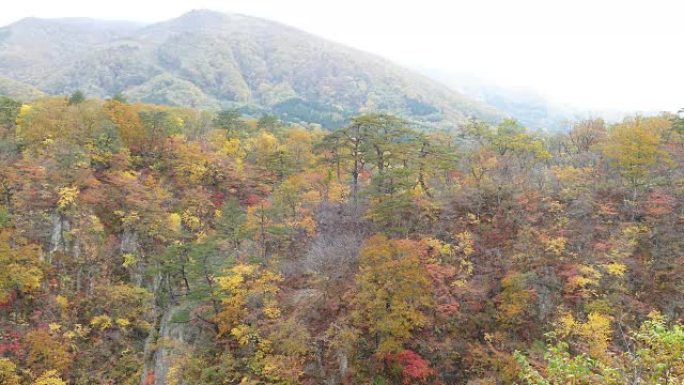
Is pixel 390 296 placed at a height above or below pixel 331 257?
above

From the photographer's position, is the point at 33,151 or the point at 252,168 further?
the point at 252,168

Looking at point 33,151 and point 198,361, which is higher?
point 33,151

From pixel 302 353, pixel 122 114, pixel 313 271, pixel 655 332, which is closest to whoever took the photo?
pixel 655 332

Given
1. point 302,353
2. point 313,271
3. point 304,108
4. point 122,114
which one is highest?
point 122,114

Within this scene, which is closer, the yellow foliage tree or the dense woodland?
the yellow foliage tree

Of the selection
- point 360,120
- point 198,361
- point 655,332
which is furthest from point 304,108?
point 655,332

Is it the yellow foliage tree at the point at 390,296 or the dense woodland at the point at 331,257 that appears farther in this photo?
the dense woodland at the point at 331,257

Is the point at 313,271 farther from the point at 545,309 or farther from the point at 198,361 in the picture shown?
the point at 545,309

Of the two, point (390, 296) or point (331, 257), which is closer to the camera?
point (390, 296)
